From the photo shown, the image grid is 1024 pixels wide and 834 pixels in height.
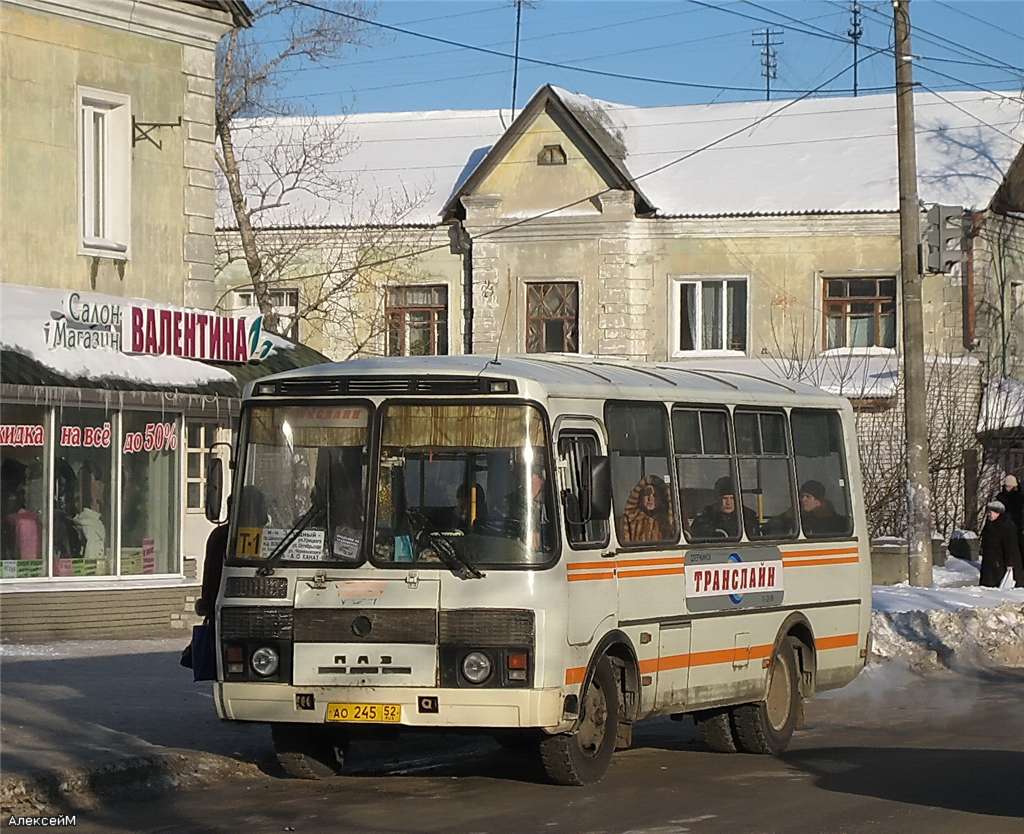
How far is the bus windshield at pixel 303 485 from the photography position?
11922 mm

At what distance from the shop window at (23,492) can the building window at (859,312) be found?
2467 cm

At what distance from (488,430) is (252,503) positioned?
154 centimetres

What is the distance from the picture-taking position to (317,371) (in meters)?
12.3

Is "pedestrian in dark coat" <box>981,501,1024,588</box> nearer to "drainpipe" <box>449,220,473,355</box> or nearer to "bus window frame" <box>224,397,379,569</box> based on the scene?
"drainpipe" <box>449,220,473,355</box>

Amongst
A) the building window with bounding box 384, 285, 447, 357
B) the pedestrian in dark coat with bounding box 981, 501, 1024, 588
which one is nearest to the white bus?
the pedestrian in dark coat with bounding box 981, 501, 1024, 588

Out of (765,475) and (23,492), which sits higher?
(765,475)

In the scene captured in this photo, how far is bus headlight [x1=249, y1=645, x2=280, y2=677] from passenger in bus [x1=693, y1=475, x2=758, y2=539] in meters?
3.20

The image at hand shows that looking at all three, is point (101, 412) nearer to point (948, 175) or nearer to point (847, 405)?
point (847, 405)

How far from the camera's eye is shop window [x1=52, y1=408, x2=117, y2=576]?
2188 centimetres

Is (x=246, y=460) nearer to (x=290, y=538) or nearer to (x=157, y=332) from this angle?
(x=290, y=538)

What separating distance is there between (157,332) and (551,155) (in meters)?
23.8

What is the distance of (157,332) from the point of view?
22359 millimetres

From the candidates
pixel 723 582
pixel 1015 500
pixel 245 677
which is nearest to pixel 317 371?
pixel 245 677

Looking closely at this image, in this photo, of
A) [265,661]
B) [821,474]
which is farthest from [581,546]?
[821,474]
